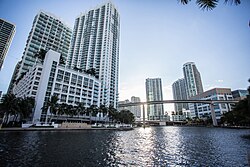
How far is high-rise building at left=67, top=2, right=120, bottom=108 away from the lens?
403ft

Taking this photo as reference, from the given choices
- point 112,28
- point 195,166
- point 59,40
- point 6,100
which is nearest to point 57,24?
point 59,40

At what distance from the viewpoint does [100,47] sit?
129875 millimetres

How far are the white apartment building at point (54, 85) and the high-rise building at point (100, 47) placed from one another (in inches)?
859

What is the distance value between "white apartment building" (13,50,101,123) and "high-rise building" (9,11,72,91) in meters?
19.4

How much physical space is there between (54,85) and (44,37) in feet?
198

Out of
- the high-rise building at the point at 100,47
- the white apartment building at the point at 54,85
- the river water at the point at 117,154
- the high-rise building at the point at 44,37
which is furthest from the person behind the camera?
the high-rise building at the point at 100,47

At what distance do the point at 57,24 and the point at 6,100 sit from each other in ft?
324

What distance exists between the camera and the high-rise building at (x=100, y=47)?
123m

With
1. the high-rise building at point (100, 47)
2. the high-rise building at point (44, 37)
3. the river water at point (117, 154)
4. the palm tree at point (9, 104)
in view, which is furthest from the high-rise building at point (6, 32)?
the river water at point (117, 154)

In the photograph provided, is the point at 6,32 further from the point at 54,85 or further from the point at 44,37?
the point at 54,85

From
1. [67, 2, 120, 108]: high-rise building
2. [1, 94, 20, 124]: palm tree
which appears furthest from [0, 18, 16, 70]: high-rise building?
[1, 94, 20, 124]: palm tree

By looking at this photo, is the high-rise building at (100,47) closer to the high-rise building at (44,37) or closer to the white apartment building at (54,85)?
the high-rise building at (44,37)

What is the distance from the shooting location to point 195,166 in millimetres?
10344

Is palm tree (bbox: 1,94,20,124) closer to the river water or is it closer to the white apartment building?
the white apartment building
